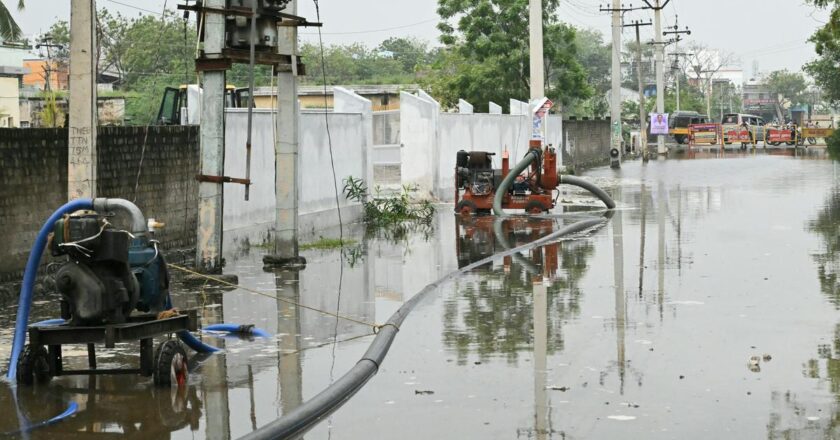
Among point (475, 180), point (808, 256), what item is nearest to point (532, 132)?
point (475, 180)

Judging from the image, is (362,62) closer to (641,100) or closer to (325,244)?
(641,100)

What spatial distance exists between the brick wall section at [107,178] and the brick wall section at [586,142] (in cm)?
3388

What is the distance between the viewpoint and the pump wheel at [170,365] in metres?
8.87

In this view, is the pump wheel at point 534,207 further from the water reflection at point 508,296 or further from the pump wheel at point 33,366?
the pump wheel at point 33,366

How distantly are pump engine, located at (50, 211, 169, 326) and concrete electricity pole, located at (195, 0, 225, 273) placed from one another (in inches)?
220

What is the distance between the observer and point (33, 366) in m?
8.98

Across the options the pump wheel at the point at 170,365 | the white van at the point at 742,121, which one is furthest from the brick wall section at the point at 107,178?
the white van at the point at 742,121

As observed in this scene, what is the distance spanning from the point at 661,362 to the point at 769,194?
70.4 feet

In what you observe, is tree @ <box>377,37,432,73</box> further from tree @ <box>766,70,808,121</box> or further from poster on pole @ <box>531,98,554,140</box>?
poster on pole @ <box>531,98,554,140</box>

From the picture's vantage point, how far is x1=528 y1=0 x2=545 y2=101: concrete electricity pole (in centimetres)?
2828

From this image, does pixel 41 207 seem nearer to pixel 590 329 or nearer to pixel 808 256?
pixel 590 329

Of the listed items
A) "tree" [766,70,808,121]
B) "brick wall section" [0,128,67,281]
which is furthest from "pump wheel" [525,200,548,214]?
"tree" [766,70,808,121]

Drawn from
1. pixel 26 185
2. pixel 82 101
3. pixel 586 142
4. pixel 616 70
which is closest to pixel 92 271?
pixel 82 101

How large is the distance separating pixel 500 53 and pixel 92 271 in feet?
153
